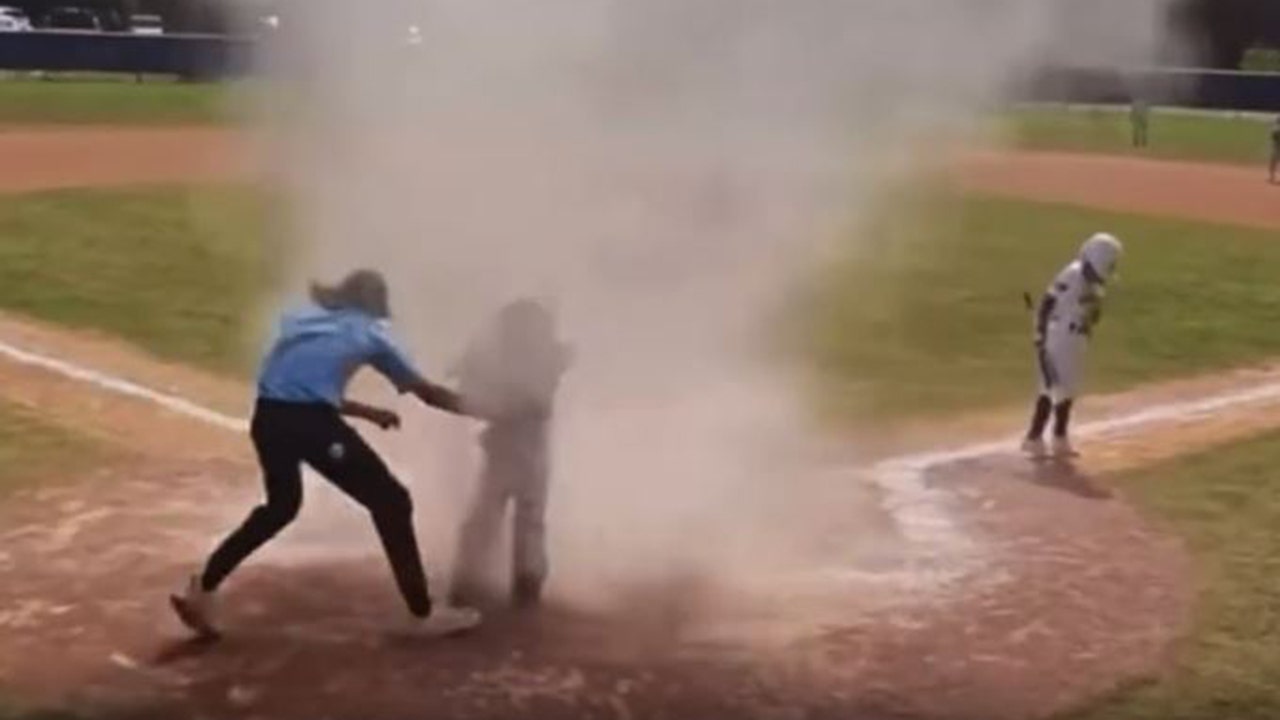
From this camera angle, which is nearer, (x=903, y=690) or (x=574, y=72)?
(x=903, y=690)

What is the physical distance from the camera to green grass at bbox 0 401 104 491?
47.3 feet

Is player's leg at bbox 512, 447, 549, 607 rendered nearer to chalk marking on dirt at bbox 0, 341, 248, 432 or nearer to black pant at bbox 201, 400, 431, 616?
black pant at bbox 201, 400, 431, 616

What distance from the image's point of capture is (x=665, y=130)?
40.5ft

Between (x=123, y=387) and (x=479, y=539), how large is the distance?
733 centimetres

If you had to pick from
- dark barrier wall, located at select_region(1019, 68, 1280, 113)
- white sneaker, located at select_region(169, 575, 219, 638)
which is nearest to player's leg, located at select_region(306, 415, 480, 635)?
white sneaker, located at select_region(169, 575, 219, 638)

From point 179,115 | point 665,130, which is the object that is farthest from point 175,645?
point 179,115

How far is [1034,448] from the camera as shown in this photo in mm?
16141

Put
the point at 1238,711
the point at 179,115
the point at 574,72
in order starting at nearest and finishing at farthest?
the point at 1238,711 → the point at 574,72 → the point at 179,115

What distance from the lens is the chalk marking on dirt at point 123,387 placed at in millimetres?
16625

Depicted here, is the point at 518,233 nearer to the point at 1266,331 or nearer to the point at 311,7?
the point at 311,7

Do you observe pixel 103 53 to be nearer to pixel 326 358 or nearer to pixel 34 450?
pixel 34 450

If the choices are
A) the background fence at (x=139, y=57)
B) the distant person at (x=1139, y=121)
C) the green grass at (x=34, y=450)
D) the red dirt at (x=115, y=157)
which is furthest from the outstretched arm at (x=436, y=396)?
the background fence at (x=139, y=57)

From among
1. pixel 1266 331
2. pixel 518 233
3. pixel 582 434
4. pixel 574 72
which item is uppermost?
pixel 574 72

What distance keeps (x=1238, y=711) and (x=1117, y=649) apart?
96 cm
